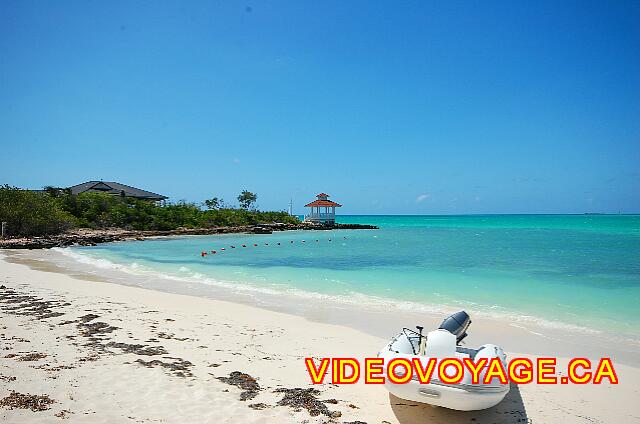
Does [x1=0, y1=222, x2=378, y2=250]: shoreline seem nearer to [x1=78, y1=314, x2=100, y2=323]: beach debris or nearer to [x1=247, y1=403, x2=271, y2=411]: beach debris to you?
[x1=78, y1=314, x2=100, y2=323]: beach debris

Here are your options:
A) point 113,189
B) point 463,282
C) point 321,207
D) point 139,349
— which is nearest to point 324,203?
point 321,207

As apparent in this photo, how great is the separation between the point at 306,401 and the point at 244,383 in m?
0.82

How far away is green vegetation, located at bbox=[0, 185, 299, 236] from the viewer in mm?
29219

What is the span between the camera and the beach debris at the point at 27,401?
150 inches

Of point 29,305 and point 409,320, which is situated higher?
point 29,305

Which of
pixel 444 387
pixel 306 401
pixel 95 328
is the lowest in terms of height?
pixel 306 401

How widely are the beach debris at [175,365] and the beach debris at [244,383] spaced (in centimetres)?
46

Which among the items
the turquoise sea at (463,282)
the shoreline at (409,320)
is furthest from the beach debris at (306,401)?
the turquoise sea at (463,282)

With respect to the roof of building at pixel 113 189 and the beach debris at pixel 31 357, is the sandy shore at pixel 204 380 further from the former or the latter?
the roof of building at pixel 113 189

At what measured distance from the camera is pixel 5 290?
10.2 metres

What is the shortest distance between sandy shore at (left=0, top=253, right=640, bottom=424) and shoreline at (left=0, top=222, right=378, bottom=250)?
2213 cm

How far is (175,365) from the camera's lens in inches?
204

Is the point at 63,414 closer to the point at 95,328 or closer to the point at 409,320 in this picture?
the point at 95,328

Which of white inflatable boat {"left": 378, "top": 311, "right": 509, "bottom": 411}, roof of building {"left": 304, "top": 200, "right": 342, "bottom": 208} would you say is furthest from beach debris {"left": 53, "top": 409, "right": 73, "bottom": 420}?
roof of building {"left": 304, "top": 200, "right": 342, "bottom": 208}
